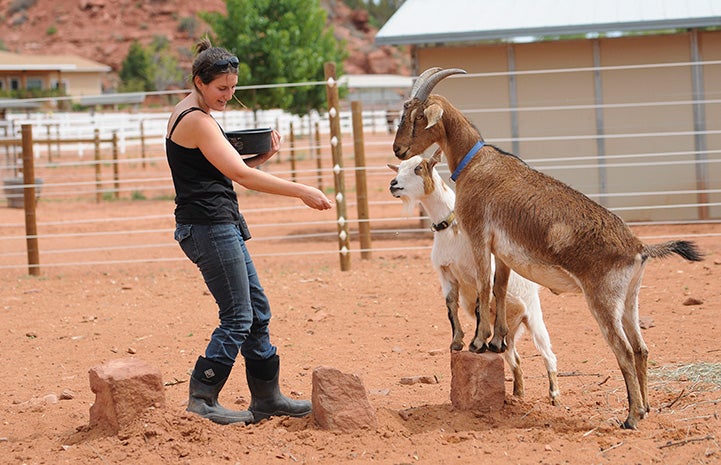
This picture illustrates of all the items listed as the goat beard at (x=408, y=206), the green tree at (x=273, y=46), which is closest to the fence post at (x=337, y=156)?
the goat beard at (x=408, y=206)

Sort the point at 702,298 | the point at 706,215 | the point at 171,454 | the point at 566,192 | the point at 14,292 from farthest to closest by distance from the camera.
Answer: the point at 706,215
the point at 14,292
the point at 702,298
the point at 566,192
the point at 171,454

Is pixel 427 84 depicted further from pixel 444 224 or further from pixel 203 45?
A: pixel 203 45

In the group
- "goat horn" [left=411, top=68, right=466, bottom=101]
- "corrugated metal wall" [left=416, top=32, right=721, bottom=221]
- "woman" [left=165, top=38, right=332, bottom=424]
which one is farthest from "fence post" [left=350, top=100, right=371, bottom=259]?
"woman" [left=165, top=38, right=332, bottom=424]

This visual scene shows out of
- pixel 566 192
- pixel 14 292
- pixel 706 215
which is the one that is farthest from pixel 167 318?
pixel 706 215

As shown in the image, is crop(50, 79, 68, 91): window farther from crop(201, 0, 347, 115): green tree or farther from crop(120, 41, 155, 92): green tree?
crop(201, 0, 347, 115): green tree

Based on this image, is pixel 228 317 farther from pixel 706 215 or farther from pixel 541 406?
pixel 706 215

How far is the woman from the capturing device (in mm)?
5066

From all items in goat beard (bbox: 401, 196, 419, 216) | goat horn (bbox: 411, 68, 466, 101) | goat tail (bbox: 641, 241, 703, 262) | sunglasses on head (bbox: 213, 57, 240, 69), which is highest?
sunglasses on head (bbox: 213, 57, 240, 69)

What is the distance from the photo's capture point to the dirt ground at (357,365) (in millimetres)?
5039

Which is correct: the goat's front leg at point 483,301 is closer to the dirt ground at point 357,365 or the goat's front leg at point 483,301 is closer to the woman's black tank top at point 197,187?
the dirt ground at point 357,365

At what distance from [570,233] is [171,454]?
249 cm

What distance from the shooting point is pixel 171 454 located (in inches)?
199

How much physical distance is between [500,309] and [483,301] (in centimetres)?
14

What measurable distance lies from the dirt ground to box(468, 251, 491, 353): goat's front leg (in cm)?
42
